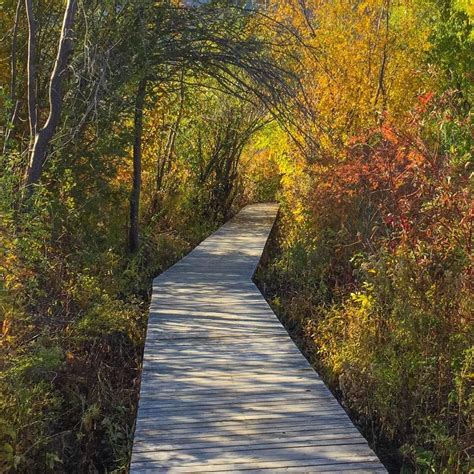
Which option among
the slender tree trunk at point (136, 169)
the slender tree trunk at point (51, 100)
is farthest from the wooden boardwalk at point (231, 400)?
the slender tree trunk at point (136, 169)

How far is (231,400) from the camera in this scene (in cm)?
398

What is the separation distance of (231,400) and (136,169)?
197 inches

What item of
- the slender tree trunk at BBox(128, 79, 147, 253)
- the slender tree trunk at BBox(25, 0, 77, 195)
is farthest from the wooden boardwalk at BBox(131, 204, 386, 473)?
the slender tree trunk at BBox(128, 79, 147, 253)

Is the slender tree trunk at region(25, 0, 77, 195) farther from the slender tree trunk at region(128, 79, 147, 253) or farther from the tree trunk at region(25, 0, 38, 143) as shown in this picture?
the slender tree trunk at region(128, 79, 147, 253)

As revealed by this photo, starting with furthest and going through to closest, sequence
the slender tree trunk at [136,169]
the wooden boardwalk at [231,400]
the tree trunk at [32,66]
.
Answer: the slender tree trunk at [136,169] < the tree trunk at [32,66] < the wooden boardwalk at [231,400]

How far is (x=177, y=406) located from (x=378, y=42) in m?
8.43

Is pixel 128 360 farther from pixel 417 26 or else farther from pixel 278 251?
pixel 417 26

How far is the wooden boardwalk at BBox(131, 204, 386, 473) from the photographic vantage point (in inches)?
128

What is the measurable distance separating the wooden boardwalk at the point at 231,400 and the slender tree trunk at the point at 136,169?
221 centimetres

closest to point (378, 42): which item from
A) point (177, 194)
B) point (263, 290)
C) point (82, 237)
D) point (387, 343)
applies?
point (177, 194)

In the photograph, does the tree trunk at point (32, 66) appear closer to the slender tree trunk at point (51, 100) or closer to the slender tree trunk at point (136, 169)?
the slender tree trunk at point (51, 100)

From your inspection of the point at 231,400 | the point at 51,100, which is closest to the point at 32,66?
the point at 51,100

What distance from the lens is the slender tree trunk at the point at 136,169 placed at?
7620 millimetres

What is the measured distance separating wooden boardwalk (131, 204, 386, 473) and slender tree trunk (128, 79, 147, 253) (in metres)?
2.21
